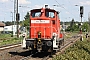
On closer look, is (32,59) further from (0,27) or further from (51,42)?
(0,27)

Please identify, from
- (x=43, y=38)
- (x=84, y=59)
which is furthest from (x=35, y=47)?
(x=84, y=59)

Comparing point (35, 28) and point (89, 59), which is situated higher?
point (35, 28)

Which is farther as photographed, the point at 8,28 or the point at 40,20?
the point at 8,28

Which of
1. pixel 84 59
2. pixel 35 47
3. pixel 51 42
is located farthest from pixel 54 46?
pixel 84 59

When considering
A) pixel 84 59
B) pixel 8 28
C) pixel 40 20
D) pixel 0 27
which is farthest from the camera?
pixel 8 28

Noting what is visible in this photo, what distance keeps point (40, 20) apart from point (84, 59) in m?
4.79

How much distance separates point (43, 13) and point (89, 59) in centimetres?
517

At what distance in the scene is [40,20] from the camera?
1677 centimetres

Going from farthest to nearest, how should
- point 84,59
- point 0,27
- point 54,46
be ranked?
1. point 0,27
2. point 54,46
3. point 84,59

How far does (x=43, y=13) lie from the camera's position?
16875 millimetres

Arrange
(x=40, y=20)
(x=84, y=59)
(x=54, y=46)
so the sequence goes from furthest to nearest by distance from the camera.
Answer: (x=40, y=20) < (x=54, y=46) < (x=84, y=59)

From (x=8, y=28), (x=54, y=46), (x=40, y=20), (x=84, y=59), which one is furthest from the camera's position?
(x=8, y=28)

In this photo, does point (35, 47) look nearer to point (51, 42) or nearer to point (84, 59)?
point (51, 42)

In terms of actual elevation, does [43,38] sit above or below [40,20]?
below
